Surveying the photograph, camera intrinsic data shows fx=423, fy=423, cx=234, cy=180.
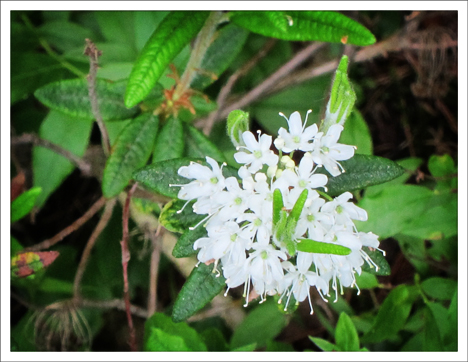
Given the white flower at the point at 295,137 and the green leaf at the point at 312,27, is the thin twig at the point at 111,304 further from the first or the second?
the green leaf at the point at 312,27

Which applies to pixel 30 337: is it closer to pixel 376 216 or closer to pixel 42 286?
pixel 42 286

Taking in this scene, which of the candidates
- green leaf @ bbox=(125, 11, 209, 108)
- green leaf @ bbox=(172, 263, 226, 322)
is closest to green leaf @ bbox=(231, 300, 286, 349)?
green leaf @ bbox=(172, 263, 226, 322)

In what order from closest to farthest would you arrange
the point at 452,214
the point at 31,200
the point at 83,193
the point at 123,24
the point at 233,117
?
1. the point at 233,117
2. the point at 31,200
3. the point at 452,214
4. the point at 123,24
5. the point at 83,193

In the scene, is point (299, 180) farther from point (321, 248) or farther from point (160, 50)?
point (160, 50)

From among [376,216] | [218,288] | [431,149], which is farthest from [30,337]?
[431,149]

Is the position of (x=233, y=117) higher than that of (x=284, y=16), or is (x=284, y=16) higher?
(x=284, y=16)

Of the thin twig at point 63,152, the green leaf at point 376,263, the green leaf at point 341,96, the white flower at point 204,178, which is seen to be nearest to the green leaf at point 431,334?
the green leaf at point 376,263
